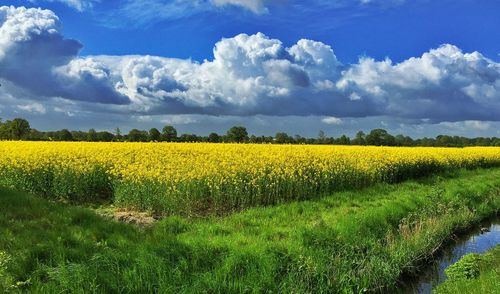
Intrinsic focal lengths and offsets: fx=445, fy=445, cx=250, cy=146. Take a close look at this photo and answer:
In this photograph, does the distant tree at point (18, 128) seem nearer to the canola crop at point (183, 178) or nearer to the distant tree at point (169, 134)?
the distant tree at point (169, 134)

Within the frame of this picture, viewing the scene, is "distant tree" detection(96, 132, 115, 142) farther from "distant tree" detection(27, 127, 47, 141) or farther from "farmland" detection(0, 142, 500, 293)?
"farmland" detection(0, 142, 500, 293)

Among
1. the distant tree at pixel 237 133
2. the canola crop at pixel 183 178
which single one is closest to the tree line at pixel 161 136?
the distant tree at pixel 237 133

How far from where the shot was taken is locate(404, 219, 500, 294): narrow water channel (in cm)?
1080

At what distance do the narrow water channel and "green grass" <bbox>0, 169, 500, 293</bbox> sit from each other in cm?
36

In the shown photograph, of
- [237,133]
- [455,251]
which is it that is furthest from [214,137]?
[455,251]

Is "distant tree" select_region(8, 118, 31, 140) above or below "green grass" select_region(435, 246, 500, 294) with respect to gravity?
above

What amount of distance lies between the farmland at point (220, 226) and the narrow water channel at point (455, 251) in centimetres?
32

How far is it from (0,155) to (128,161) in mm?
5749

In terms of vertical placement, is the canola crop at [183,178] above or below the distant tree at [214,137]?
below

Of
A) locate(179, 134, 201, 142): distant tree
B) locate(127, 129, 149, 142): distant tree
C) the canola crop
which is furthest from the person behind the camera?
locate(127, 129, 149, 142): distant tree

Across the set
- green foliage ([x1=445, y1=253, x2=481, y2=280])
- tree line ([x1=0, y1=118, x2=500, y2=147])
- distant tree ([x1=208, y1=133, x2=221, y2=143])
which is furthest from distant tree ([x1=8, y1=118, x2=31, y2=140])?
green foliage ([x1=445, y1=253, x2=481, y2=280])

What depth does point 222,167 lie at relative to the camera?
17.4m

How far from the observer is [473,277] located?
967 cm

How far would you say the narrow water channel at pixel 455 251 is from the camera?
35.4 feet
